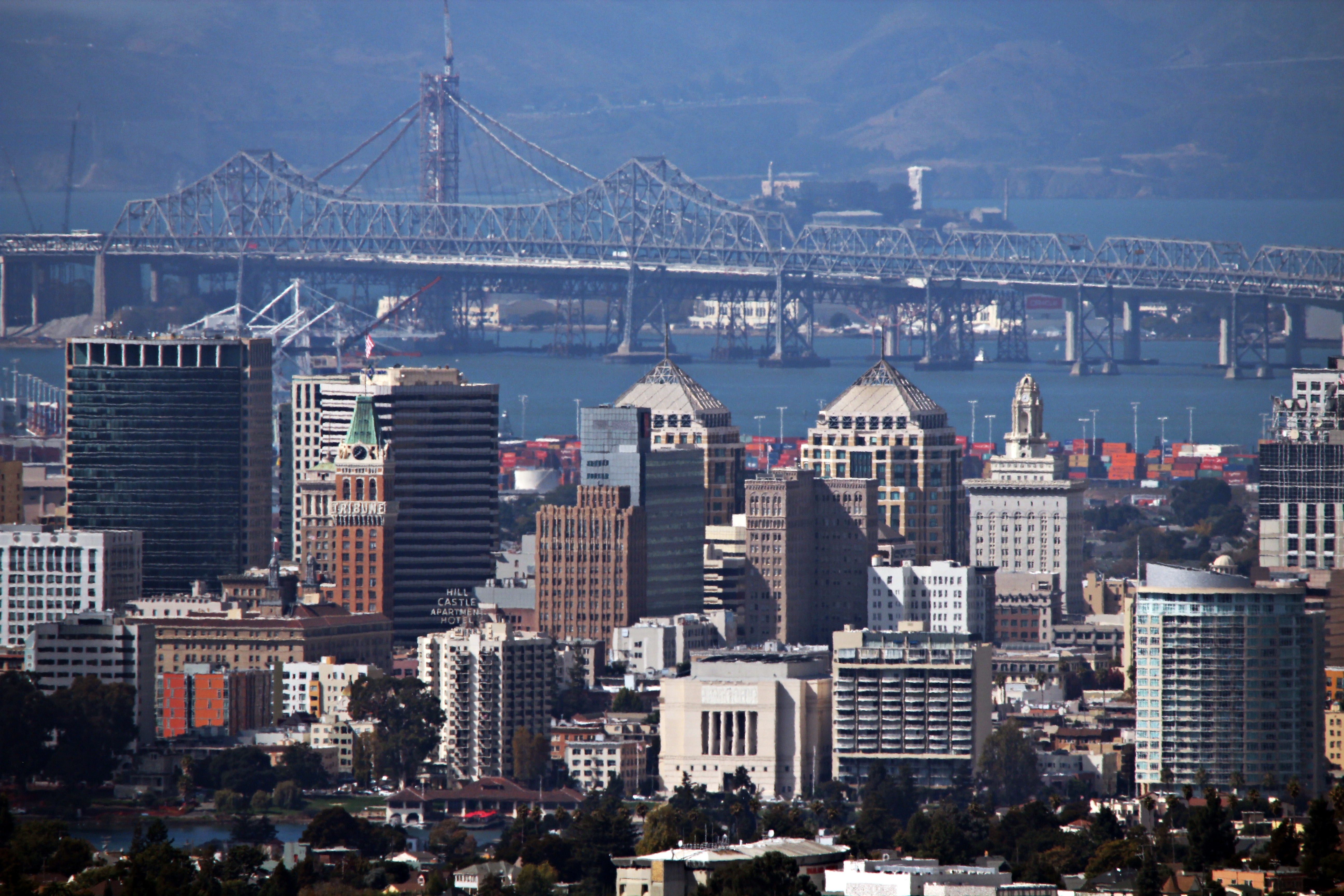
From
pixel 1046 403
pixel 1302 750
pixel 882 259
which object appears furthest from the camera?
pixel 882 259

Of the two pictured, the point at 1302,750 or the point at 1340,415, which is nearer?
the point at 1302,750

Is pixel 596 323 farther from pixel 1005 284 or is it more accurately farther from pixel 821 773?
pixel 821 773

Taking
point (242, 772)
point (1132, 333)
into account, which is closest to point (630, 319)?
point (1132, 333)

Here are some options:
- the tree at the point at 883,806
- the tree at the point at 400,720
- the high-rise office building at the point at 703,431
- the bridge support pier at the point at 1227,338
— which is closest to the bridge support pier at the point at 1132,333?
the bridge support pier at the point at 1227,338

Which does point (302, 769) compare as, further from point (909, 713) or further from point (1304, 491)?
point (1304, 491)

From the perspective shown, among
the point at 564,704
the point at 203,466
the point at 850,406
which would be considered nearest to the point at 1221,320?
the point at 850,406

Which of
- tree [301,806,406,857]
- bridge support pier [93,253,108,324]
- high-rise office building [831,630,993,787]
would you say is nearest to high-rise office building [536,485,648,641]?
high-rise office building [831,630,993,787]

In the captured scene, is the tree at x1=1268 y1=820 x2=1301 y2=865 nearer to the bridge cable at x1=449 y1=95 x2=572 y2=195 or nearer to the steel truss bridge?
the steel truss bridge

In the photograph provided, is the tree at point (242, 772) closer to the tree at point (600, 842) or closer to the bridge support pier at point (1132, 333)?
the tree at point (600, 842)
